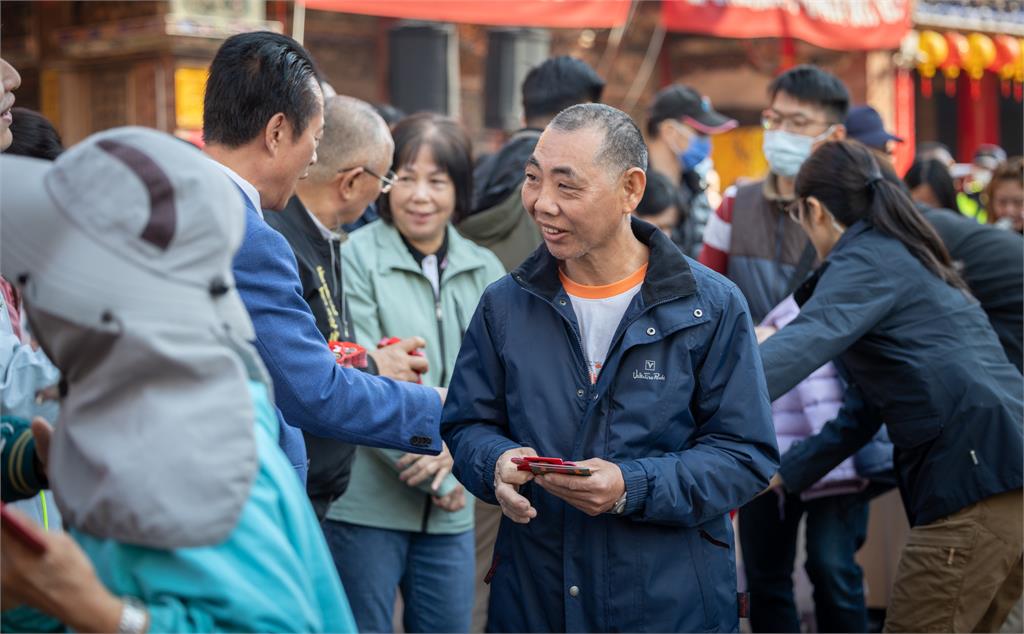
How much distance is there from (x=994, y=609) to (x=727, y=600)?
1.46m

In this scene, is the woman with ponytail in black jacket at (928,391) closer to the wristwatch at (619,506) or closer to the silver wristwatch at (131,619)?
the wristwatch at (619,506)

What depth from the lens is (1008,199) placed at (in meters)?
7.56

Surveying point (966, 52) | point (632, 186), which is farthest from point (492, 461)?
point (966, 52)

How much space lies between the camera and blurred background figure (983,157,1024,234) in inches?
296

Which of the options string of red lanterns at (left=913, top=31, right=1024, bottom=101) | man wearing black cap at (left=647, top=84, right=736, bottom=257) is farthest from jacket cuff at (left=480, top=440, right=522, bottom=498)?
string of red lanterns at (left=913, top=31, right=1024, bottom=101)

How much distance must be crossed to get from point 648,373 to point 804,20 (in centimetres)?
1034

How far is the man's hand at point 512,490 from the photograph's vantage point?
276 cm

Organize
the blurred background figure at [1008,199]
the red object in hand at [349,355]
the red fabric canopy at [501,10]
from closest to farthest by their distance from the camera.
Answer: the red object in hand at [349,355]
the blurred background figure at [1008,199]
the red fabric canopy at [501,10]

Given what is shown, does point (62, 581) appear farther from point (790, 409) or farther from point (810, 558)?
point (810, 558)

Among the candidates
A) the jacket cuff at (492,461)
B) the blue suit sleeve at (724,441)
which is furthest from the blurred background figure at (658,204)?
the jacket cuff at (492,461)

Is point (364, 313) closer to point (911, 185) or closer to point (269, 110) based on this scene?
point (269, 110)

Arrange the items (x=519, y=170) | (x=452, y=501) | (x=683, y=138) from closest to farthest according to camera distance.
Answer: (x=452, y=501), (x=519, y=170), (x=683, y=138)

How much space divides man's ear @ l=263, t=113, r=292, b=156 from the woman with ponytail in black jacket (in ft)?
5.14

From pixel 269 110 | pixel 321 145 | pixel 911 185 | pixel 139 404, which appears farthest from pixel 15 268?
pixel 911 185
